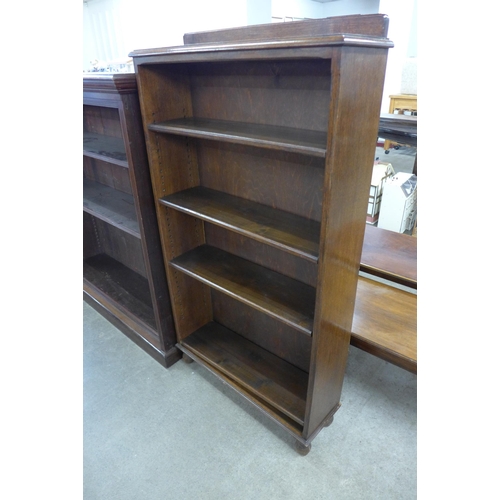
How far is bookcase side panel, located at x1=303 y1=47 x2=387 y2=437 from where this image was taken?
33.7 inches

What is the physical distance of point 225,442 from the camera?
1.50 meters

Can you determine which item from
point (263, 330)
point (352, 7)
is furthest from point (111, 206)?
point (352, 7)

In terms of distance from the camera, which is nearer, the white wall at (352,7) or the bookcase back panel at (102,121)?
the bookcase back panel at (102,121)

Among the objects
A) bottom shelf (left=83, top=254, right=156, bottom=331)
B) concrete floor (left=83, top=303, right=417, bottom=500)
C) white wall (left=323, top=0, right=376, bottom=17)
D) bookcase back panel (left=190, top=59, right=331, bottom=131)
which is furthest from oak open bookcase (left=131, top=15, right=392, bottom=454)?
white wall (left=323, top=0, right=376, bottom=17)

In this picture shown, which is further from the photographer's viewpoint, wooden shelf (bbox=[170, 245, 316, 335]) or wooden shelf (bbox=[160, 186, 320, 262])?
wooden shelf (bbox=[170, 245, 316, 335])

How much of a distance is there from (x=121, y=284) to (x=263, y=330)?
1127 millimetres

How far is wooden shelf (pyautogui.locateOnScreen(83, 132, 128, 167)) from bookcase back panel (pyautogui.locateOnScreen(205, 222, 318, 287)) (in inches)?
20.3

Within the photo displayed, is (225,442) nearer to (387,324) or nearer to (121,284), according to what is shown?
(387,324)

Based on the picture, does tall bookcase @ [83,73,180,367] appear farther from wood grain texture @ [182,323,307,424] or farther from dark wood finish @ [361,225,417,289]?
dark wood finish @ [361,225,417,289]

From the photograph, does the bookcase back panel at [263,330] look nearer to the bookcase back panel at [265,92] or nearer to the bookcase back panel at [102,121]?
the bookcase back panel at [265,92]

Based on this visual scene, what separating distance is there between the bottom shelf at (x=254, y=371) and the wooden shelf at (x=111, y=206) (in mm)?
679

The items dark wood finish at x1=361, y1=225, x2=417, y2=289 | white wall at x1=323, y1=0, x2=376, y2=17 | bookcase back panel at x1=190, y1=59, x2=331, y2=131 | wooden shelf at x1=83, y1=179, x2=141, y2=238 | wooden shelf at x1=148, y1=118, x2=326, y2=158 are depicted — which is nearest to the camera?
wooden shelf at x1=148, y1=118, x2=326, y2=158

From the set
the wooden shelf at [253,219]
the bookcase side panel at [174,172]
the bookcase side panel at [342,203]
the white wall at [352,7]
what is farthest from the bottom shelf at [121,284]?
the white wall at [352,7]

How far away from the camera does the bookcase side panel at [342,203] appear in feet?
2.81
